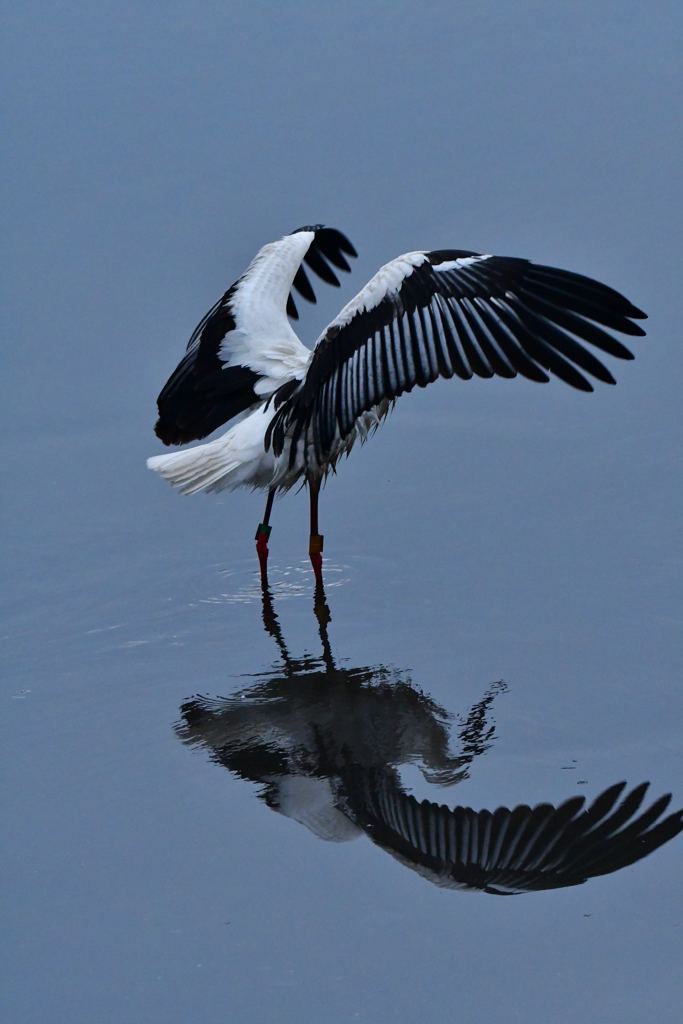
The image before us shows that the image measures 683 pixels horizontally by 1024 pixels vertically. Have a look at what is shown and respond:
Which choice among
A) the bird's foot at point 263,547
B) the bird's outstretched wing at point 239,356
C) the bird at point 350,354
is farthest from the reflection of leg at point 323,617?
the bird's outstretched wing at point 239,356

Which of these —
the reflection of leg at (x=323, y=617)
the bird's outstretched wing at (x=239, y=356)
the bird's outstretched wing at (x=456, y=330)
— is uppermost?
the bird's outstretched wing at (x=239, y=356)

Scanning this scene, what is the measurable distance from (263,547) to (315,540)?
28 cm

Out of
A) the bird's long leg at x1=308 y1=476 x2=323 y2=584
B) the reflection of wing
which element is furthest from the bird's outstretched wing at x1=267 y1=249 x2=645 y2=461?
the reflection of wing

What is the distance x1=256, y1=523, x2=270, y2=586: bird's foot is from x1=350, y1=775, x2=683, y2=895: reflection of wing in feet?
7.38

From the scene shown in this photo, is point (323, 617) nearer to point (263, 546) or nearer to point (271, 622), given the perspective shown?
point (271, 622)

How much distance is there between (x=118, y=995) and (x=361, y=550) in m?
3.47

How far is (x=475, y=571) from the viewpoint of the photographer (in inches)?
269

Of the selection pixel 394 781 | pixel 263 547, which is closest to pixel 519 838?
pixel 394 781

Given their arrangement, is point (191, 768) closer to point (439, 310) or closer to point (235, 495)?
point (439, 310)

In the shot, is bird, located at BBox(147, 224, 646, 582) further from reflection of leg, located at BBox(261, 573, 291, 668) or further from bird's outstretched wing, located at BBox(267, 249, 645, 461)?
reflection of leg, located at BBox(261, 573, 291, 668)

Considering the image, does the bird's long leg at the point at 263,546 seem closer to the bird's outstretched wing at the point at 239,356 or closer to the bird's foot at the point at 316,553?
the bird's foot at the point at 316,553

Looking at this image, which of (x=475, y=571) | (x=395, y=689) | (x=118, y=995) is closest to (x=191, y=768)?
(x=395, y=689)

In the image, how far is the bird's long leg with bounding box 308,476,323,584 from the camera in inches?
275

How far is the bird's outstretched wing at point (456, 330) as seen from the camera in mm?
5844
